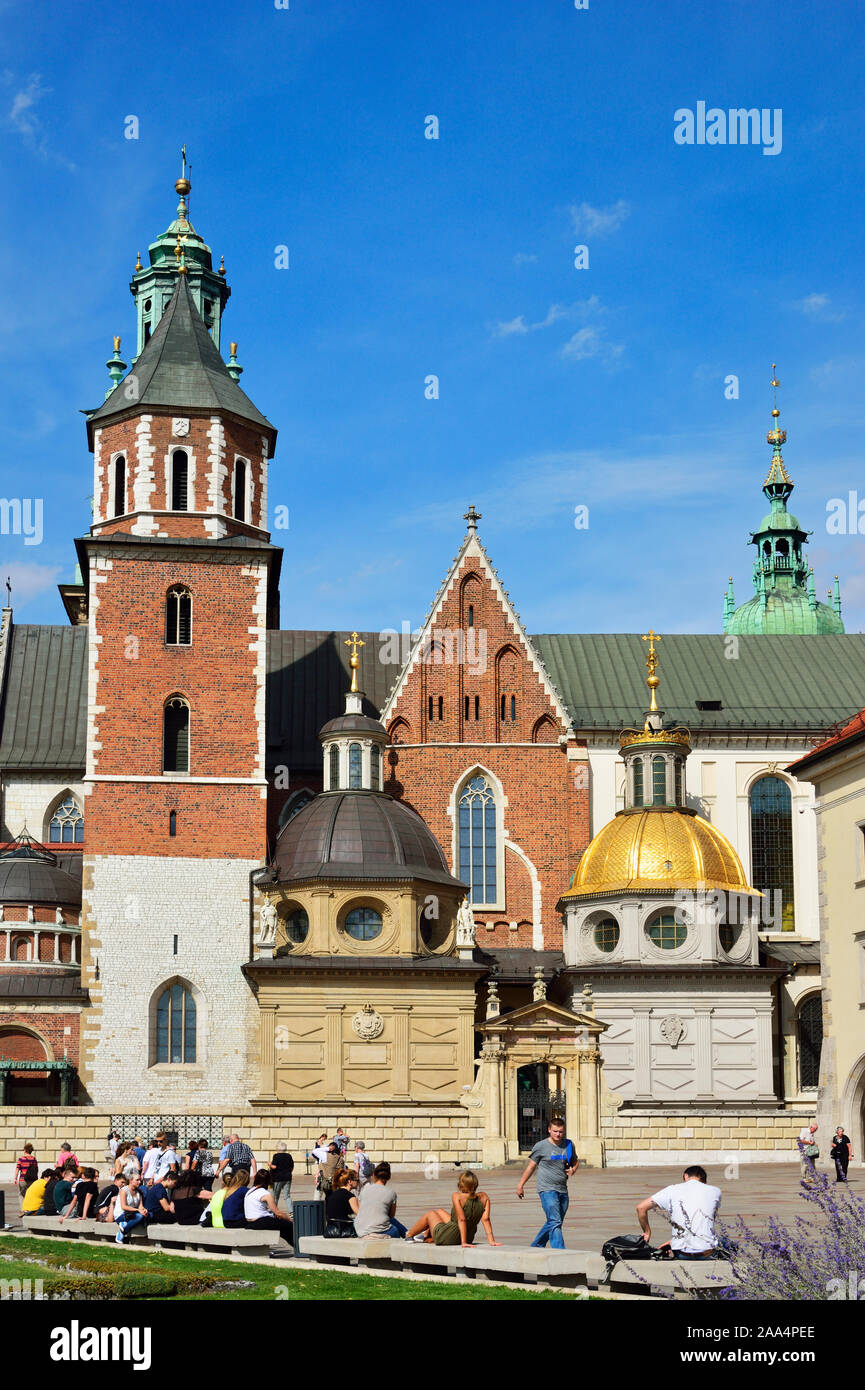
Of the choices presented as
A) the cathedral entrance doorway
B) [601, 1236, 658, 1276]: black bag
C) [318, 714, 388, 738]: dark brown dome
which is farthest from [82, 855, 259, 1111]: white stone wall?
[601, 1236, 658, 1276]: black bag

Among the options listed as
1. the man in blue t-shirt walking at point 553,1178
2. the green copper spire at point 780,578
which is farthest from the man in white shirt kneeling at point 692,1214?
the green copper spire at point 780,578

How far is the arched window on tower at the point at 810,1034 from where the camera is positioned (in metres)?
51.5

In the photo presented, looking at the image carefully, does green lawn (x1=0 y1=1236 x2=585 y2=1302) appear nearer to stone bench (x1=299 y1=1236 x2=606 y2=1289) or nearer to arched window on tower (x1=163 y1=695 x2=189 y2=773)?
stone bench (x1=299 y1=1236 x2=606 y2=1289)

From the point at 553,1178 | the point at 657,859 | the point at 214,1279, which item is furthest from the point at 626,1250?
the point at 657,859

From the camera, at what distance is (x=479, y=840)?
5447cm

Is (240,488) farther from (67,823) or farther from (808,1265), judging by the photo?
(808,1265)

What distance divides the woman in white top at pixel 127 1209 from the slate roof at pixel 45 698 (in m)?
34.3

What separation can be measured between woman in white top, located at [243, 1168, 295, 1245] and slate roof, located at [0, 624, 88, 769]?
36.2 meters

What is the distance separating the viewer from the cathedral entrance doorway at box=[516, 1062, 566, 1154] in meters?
41.6

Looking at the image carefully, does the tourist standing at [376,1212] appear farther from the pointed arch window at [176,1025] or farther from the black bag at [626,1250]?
the pointed arch window at [176,1025]

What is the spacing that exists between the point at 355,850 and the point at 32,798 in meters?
11.8

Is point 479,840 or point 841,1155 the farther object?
point 479,840
